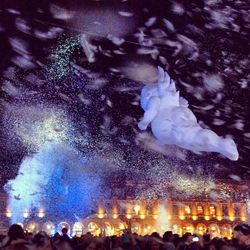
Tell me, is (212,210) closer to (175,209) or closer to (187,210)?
(187,210)

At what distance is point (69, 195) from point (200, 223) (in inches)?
676

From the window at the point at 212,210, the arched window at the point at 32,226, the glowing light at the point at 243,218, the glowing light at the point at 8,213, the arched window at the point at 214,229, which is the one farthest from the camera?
the window at the point at 212,210

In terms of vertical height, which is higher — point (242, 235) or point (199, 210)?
point (242, 235)

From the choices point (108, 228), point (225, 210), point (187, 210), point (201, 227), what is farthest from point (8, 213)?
point (225, 210)

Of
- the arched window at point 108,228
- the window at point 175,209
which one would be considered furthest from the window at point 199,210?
the arched window at point 108,228

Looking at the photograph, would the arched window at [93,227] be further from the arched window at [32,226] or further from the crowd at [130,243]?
the crowd at [130,243]

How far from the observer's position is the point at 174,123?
22.7 feet

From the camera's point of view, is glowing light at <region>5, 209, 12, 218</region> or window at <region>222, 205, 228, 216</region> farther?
window at <region>222, 205, 228, 216</region>

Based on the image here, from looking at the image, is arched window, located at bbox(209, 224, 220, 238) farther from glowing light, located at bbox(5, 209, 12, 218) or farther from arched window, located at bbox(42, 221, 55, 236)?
glowing light, located at bbox(5, 209, 12, 218)

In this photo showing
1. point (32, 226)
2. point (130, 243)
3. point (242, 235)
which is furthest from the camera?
point (32, 226)

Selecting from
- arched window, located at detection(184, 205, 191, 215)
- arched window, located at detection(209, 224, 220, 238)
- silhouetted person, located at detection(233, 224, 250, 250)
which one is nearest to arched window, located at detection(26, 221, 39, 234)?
arched window, located at detection(184, 205, 191, 215)

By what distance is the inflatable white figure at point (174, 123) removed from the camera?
631 centimetres

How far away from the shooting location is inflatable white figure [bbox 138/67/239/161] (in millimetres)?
6312

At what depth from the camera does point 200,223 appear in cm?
5091
